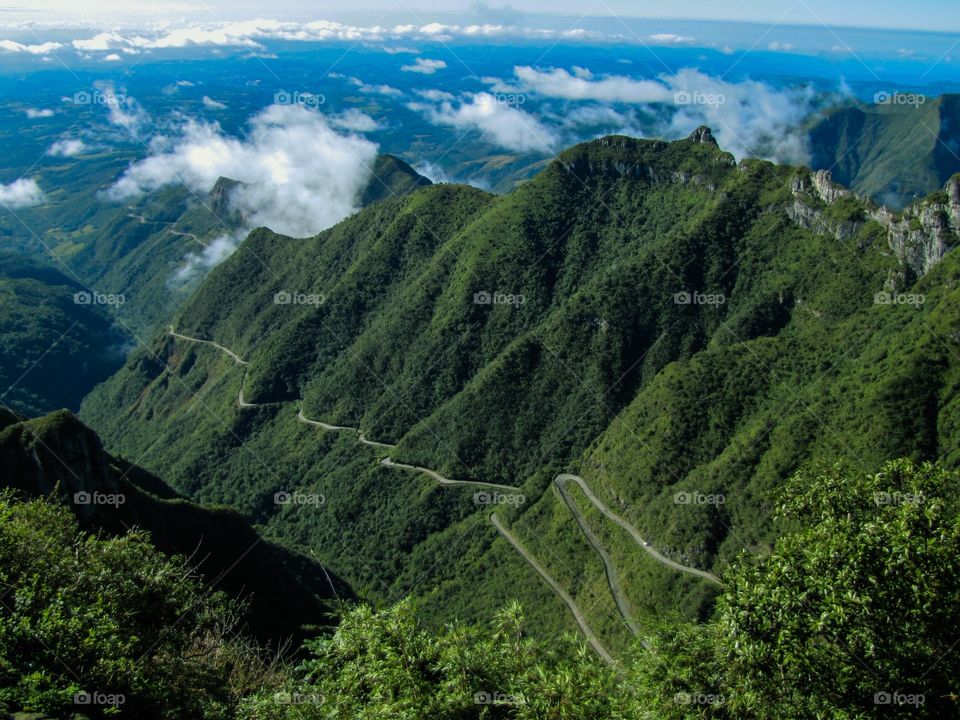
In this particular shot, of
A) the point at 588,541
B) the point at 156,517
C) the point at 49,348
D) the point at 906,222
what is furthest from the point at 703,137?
the point at 49,348

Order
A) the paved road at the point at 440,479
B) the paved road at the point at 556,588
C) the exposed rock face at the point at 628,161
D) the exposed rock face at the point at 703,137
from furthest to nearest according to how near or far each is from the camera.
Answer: the exposed rock face at the point at 628,161 → the exposed rock face at the point at 703,137 → the paved road at the point at 440,479 → the paved road at the point at 556,588

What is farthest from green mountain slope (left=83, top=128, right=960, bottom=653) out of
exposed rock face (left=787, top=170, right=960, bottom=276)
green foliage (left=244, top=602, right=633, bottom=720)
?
green foliage (left=244, top=602, right=633, bottom=720)

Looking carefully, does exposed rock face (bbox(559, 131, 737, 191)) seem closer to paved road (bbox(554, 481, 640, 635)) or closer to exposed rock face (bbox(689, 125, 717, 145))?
exposed rock face (bbox(689, 125, 717, 145))

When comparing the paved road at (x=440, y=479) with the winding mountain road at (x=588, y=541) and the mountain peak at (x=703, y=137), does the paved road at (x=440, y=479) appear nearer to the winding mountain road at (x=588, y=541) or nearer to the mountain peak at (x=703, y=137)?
the winding mountain road at (x=588, y=541)

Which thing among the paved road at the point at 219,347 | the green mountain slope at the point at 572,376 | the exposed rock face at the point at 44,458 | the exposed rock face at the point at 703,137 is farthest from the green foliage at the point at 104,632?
the paved road at the point at 219,347

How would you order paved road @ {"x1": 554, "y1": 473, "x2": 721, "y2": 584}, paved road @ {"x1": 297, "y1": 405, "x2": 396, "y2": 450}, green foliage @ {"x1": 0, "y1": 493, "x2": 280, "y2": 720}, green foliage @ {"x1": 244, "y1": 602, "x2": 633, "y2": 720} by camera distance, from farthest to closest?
1. paved road @ {"x1": 297, "y1": 405, "x2": 396, "y2": 450}
2. paved road @ {"x1": 554, "y1": 473, "x2": 721, "y2": 584}
3. green foliage @ {"x1": 0, "y1": 493, "x2": 280, "y2": 720}
4. green foliage @ {"x1": 244, "y1": 602, "x2": 633, "y2": 720}

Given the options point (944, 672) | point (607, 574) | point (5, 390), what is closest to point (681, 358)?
point (607, 574)
